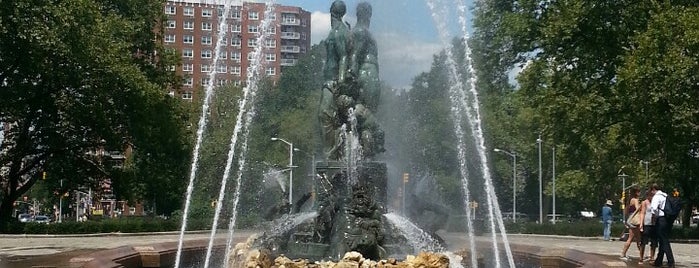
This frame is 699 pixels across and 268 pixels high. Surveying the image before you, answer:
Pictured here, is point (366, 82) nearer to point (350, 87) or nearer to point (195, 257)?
point (350, 87)

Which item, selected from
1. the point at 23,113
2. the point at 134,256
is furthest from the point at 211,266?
the point at 23,113

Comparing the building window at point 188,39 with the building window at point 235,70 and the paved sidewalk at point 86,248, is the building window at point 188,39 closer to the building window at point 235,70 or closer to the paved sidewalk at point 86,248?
the building window at point 235,70

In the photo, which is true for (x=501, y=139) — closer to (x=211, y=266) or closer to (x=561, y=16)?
(x=561, y=16)

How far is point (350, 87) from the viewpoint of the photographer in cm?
1695

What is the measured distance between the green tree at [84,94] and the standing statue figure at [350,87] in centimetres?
1513

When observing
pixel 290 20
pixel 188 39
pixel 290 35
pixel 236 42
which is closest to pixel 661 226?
pixel 236 42

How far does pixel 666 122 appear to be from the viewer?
2180 centimetres

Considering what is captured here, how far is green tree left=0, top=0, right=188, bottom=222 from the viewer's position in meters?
30.4

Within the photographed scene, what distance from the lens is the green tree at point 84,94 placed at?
3042 centimetres

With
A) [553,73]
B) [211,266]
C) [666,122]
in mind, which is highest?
[553,73]

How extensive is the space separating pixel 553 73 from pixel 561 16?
2.38 m

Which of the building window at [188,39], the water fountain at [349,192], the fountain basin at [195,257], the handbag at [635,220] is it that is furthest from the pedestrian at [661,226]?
the building window at [188,39]

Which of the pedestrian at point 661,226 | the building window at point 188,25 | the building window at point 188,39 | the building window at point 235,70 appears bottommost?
the pedestrian at point 661,226

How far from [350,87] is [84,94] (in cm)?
2068
